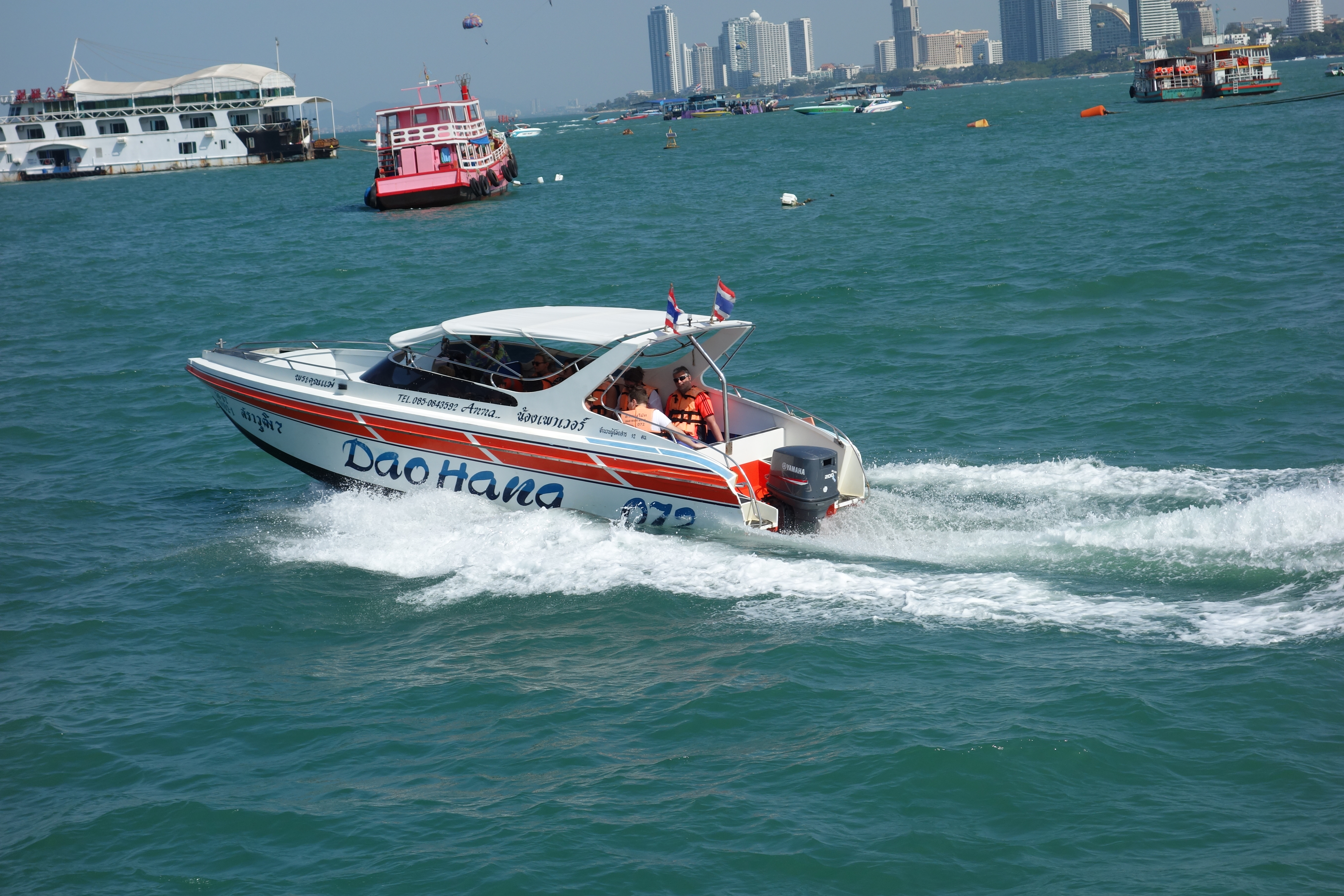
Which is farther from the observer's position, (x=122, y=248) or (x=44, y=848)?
(x=122, y=248)

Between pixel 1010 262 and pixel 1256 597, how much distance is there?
689 inches

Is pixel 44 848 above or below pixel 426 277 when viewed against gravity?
below

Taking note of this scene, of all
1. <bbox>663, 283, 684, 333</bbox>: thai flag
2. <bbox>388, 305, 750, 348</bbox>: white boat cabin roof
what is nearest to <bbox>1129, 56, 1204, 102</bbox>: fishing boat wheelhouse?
<bbox>388, 305, 750, 348</bbox>: white boat cabin roof

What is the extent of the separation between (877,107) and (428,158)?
87.0 metres

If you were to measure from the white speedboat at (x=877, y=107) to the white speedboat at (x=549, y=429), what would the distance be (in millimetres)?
117022

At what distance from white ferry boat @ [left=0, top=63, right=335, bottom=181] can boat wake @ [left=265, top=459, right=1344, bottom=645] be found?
93601 mm

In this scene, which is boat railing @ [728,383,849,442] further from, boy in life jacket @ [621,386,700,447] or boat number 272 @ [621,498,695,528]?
boat number 272 @ [621,498,695,528]

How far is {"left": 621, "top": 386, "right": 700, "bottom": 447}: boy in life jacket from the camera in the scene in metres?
10.9

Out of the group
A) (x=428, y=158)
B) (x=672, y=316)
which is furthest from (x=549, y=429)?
(x=428, y=158)

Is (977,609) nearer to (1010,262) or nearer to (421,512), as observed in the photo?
(421,512)

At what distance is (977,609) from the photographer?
899 cm

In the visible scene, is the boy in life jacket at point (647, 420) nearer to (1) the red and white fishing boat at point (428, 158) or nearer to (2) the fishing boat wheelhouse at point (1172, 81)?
(1) the red and white fishing boat at point (428, 158)

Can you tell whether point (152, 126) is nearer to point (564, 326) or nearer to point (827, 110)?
point (827, 110)

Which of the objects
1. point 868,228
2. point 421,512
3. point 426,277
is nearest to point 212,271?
point 426,277
